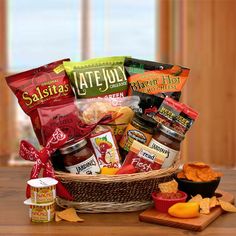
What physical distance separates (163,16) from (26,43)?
4.37ft

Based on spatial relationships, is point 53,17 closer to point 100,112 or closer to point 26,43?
point 26,43

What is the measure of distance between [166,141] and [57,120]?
0.31m

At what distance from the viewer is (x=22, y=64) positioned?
462 cm

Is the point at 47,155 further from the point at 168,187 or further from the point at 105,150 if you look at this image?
the point at 168,187

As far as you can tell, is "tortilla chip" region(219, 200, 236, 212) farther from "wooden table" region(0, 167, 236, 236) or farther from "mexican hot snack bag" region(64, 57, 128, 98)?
"mexican hot snack bag" region(64, 57, 128, 98)

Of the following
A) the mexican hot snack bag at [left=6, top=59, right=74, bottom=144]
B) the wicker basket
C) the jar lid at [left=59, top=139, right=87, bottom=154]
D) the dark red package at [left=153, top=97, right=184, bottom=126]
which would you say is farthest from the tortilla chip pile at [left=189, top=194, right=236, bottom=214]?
→ the mexican hot snack bag at [left=6, top=59, right=74, bottom=144]

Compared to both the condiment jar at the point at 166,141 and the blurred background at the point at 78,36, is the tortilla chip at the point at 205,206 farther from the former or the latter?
the blurred background at the point at 78,36

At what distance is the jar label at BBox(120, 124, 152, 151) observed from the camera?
133cm

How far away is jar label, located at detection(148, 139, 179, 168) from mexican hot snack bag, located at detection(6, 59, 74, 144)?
30 cm

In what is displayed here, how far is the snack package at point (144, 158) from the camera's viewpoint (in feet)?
4.26

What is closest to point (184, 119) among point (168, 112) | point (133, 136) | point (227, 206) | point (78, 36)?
point (168, 112)

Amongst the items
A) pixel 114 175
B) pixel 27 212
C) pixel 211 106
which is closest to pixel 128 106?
pixel 114 175

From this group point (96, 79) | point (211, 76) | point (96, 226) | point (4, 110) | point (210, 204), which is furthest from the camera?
point (4, 110)

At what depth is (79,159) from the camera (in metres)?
1.28
